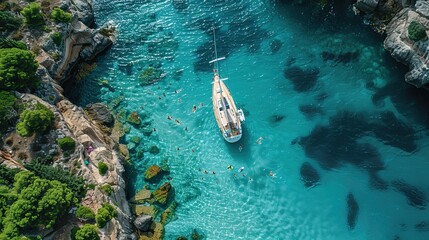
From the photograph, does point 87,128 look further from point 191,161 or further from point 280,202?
point 280,202

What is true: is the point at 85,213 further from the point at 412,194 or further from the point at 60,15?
the point at 412,194

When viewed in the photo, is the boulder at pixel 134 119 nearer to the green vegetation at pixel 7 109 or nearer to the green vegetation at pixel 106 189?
the green vegetation at pixel 106 189

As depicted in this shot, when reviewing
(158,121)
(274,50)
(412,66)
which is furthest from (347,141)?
(158,121)

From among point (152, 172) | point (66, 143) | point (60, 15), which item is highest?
point (60, 15)

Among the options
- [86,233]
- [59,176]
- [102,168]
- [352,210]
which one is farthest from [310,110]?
[59,176]

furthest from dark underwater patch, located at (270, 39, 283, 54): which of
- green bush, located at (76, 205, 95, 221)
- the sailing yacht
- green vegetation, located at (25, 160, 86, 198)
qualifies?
green bush, located at (76, 205, 95, 221)

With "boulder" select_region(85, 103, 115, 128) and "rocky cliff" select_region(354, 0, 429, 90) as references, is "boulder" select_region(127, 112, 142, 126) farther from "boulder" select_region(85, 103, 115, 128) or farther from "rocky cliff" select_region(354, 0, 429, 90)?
"rocky cliff" select_region(354, 0, 429, 90)

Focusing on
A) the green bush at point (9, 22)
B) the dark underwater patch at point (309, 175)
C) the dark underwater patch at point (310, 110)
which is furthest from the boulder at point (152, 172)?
the green bush at point (9, 22)
